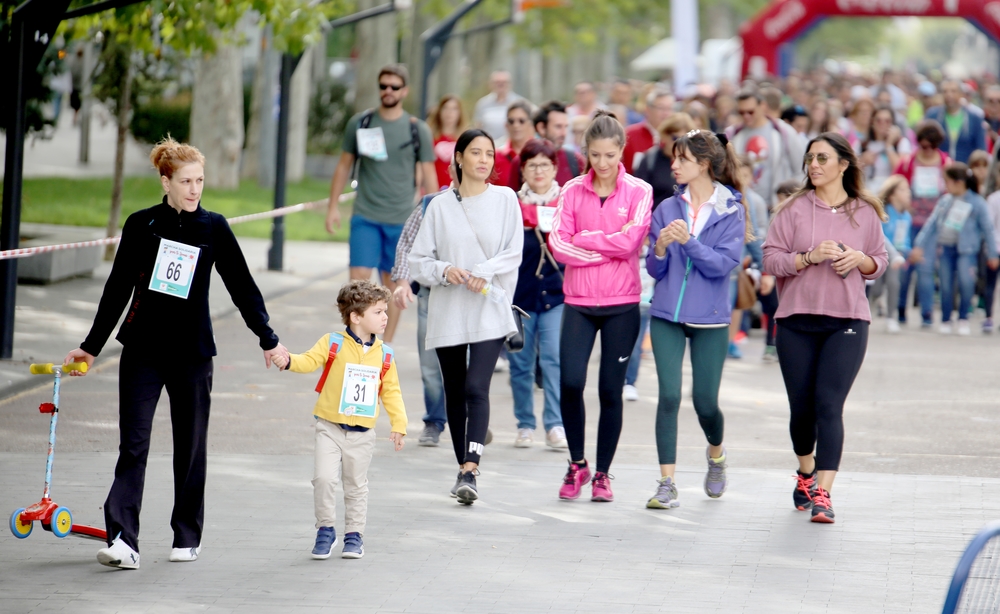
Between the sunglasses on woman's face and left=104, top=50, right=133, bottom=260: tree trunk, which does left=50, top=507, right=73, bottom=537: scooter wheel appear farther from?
left=104, top=50, right=133, bottom=260: tree trunk

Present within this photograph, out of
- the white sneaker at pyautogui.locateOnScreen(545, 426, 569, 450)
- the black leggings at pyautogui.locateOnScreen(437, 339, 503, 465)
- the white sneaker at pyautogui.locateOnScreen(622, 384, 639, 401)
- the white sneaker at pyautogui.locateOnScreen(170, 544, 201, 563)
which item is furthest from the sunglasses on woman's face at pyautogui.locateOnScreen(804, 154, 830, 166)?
the white sneaker at pyautogui.locateOnScreen(622, 384, 639, 401)

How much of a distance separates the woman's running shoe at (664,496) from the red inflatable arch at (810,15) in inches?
1214

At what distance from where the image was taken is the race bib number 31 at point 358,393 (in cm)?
580

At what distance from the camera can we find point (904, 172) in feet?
47.3

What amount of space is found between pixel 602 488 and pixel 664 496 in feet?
1.09

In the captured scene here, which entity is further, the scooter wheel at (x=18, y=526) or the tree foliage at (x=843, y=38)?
the tree foliage at (x=843, y=38)

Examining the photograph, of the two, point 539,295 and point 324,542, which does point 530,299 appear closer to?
point 539,295

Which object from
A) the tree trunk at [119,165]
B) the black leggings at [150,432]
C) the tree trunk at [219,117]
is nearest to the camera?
the black leggings at [150,432]

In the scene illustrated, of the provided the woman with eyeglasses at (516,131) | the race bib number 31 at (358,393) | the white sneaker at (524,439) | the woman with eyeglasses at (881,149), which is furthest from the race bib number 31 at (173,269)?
the woman with eyeglasses at (881,149)

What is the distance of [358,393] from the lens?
5.82 m

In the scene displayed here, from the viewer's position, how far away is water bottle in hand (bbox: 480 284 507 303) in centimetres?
698

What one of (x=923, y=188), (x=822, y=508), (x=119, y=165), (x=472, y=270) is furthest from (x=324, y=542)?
(x=119, y=165)

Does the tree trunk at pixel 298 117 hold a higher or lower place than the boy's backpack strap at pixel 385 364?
higher

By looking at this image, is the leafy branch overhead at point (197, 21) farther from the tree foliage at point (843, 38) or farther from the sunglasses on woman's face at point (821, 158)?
the tree foliage at point (843, 38)
